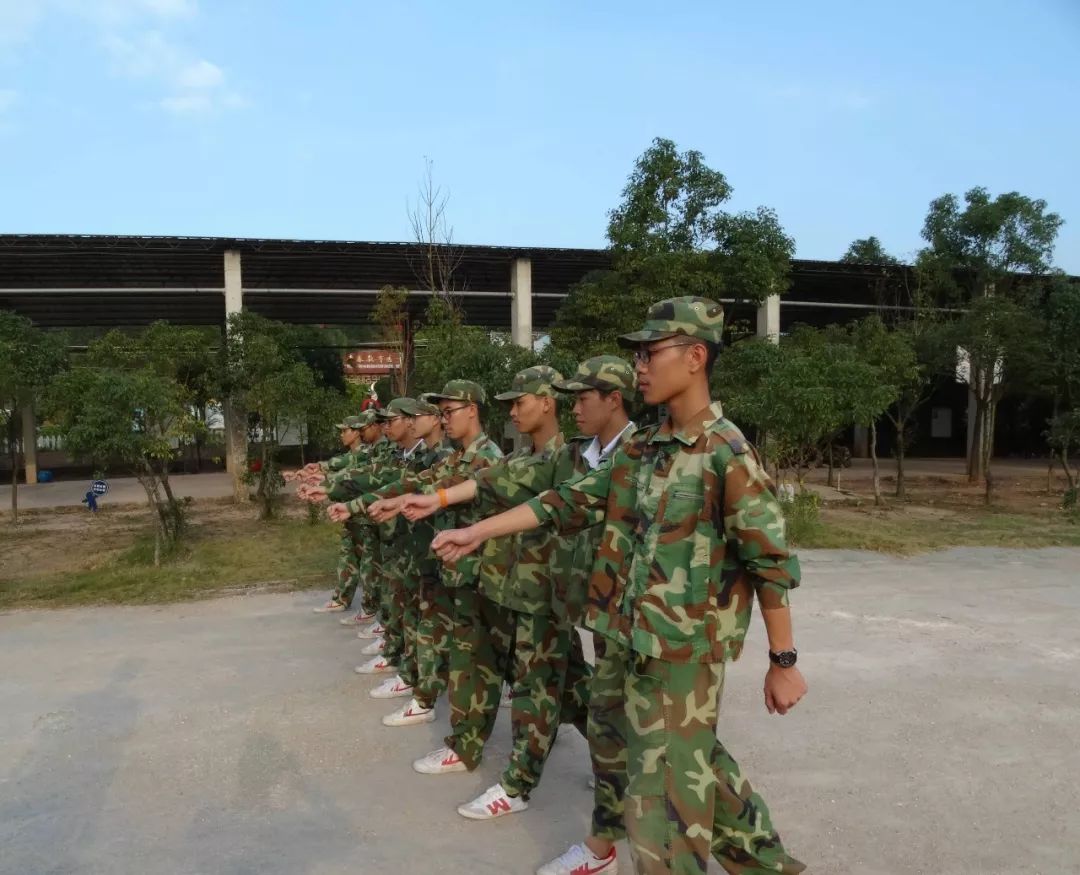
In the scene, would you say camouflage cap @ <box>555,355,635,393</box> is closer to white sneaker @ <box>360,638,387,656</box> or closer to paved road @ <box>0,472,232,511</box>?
white sneaker @ <box>360,638,387,656</box>

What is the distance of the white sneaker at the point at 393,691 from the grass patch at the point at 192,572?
130 inches

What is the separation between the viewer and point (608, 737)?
2750 mm

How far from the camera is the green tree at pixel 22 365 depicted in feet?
44.5

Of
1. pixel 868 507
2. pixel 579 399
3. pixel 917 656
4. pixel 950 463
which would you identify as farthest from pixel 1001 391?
pixel 579 399

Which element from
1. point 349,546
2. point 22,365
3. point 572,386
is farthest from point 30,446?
point 572,386

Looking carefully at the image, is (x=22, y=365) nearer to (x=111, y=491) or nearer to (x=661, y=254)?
(x=111, y=491)

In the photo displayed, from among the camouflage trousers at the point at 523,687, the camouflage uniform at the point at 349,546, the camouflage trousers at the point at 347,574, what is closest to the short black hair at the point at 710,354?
the camouflage trousers at the point at 523,687

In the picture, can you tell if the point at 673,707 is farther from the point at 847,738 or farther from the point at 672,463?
the point at 847,738

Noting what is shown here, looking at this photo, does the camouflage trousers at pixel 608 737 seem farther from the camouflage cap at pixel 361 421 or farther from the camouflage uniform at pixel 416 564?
the camouflage cap at pixel 361 421

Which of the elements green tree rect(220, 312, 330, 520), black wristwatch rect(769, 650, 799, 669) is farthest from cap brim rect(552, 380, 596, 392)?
green tree rect(220, 312, 330, 520)

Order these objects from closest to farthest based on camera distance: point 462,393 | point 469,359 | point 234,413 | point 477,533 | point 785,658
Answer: point 785,658
point 477,533
point 462,393
point 469,359
point 234,413

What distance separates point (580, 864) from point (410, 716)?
1.72 meters

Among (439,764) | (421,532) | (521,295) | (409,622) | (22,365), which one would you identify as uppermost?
(521,295)

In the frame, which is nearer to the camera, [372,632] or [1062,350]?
Answer: [372,632]
